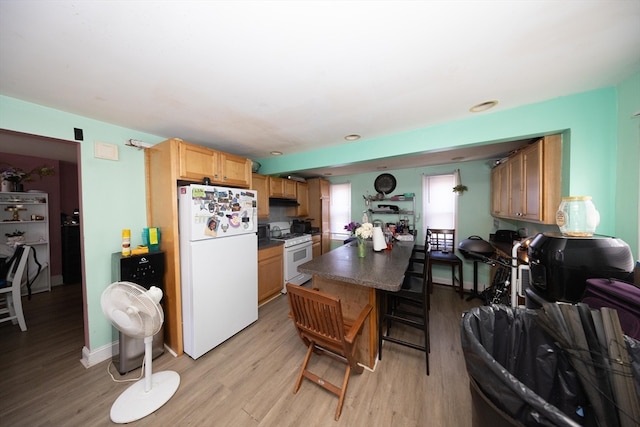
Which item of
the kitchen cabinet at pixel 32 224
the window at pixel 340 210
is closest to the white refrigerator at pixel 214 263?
the window at pixel 340 210

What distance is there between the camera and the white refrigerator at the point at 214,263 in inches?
72.9

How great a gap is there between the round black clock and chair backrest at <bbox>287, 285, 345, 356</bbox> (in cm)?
304

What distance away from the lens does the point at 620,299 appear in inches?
36.4

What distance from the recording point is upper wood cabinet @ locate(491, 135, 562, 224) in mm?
1638

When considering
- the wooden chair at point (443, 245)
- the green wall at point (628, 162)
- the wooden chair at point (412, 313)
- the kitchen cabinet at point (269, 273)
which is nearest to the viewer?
the green wall at point (628, 162)

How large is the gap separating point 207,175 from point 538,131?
9.82ft

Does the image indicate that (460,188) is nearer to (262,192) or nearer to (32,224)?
(262,192)

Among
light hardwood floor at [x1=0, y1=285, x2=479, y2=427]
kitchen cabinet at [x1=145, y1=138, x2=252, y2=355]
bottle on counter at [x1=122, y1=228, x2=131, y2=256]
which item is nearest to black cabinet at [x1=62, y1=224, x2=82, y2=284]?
light hardwood floor at [x1=0, y1=285, x2=479, y2=427]

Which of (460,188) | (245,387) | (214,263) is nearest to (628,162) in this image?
(460,188)

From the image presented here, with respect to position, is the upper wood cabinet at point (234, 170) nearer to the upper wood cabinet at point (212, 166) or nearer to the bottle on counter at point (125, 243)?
the upper wood cabinet at point (212, 166)

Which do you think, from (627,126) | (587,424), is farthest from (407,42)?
(587,424)

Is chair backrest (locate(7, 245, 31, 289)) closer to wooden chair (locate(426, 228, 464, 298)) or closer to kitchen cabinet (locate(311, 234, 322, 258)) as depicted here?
kitchen cabinet (locate(311, 234, 322, 258))

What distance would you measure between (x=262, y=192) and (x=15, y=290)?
10.1 ft

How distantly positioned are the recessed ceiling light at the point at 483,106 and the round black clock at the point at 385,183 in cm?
219
